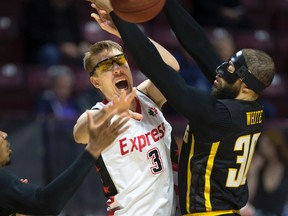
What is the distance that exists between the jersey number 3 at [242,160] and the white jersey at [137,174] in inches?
16.6

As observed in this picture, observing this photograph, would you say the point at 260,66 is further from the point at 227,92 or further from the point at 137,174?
the point at 137,174

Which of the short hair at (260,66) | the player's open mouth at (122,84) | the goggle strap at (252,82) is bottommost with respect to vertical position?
the player's open mouth at (122,84)

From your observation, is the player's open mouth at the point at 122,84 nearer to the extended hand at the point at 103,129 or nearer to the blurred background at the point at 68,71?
the extended hand at the point at 103,129

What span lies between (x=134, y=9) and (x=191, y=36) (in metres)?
0.77

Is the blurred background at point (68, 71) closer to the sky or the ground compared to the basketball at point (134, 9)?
closer to the ground

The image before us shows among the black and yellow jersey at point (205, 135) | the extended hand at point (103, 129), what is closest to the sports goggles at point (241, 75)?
the black and yellow jersey at point (205, 135)

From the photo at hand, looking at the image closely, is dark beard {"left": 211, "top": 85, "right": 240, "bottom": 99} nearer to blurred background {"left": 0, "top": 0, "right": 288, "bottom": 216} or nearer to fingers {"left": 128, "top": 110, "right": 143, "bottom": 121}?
fingers {"left": 128, "top": 110, "right": 143, "bottom": 121}

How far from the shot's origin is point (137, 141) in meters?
4.93

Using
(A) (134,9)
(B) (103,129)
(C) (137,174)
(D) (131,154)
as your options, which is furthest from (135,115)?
(B) (103,129)

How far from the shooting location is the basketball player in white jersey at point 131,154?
4887 mm

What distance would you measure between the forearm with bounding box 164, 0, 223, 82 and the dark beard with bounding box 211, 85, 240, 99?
308 millimetres

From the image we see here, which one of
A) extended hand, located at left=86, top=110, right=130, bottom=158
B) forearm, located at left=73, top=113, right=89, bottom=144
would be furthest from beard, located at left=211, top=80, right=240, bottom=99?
extended hand, located at left=86, top=110, right=130, bottom=158

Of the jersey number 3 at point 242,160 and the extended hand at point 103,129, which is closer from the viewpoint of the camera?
the extended hand at point 103,129

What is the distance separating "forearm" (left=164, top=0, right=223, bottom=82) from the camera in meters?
5.02
